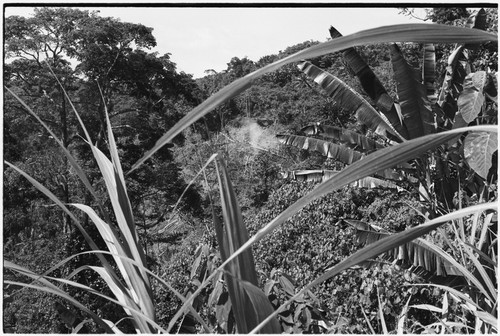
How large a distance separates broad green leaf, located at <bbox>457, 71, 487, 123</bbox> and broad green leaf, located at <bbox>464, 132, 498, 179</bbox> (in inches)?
5.5

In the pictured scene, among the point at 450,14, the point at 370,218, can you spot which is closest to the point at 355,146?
the point at 370,218

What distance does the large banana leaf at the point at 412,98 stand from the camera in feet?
9.48

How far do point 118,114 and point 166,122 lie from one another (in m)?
0.79

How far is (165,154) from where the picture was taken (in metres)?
9.26

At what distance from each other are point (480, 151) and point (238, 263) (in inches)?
83.3

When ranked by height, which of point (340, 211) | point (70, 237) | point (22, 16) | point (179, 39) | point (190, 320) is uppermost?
point (22, 16)

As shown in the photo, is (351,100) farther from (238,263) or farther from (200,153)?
(238,263)

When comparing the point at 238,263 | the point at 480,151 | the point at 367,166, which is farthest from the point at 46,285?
the point at 480,151

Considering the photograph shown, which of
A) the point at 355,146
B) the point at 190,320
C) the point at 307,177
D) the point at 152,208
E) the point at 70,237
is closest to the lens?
the point at 190,320

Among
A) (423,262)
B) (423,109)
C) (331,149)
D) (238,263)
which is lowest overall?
(423,262)

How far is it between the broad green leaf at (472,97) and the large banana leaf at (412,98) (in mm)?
297

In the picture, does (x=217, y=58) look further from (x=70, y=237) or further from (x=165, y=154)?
(x=70, y=237)

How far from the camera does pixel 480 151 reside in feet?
7.67

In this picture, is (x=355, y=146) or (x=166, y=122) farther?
(x=166, y=122)
